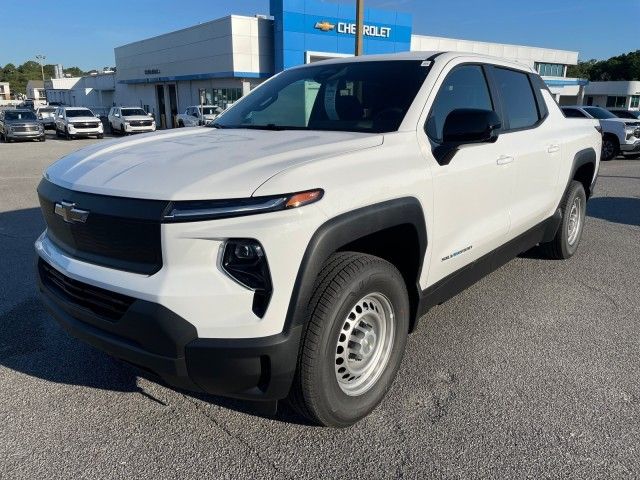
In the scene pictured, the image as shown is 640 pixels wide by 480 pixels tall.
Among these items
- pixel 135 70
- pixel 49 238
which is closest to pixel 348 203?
pixel 49 238

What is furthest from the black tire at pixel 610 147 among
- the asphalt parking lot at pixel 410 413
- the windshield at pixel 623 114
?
the asphalt parking lot at pixel 410 413

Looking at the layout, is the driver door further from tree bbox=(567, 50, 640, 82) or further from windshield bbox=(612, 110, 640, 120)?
tree bbox=(567, 50, 640, 82)

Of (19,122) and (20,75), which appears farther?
(20,75)

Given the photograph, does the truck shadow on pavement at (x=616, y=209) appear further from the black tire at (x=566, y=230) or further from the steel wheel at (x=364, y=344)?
the steel wheel at (x=364, y=344)

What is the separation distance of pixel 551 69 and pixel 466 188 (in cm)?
5907

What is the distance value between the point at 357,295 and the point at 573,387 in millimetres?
1564

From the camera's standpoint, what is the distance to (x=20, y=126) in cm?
2638

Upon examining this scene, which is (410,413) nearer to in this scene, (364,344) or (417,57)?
(364,344)

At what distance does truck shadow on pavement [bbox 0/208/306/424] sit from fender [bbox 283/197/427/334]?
570mm

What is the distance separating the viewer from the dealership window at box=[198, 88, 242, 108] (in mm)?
34781

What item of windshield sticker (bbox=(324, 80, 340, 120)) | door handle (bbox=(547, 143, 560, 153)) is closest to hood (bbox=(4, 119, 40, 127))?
windshield sticker (bbox=(324, 80, 340, 120))

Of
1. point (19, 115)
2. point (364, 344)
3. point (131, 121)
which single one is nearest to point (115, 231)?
point (364, 344)

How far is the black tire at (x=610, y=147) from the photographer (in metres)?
16.3

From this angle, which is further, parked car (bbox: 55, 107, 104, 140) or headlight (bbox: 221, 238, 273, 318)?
parked car (bbox: 55, 107, 104, 140)
